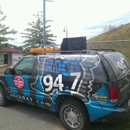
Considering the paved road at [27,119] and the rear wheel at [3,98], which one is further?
the rear wheel at [3,98]

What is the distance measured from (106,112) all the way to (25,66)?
2.55m

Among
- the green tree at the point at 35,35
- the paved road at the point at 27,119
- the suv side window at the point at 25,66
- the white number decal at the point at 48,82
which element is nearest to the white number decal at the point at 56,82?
the white number decal at the point at 48,82

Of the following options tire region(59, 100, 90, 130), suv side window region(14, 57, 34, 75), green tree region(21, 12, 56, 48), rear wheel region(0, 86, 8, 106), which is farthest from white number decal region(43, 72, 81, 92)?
green tree region(21, 12, 56, 48)

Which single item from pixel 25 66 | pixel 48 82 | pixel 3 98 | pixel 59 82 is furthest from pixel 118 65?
pixel 3 98

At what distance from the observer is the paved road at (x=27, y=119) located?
3816 millimetres

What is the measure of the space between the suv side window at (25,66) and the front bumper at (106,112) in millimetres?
1908

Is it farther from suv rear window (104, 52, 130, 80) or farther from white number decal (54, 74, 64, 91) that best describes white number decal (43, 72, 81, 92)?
suv rear window (104, 52, 130, 80)

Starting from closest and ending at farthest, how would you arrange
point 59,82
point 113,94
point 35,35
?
point 113,94, point 59,82, point 35,35

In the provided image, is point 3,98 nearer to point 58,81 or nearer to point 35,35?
point 58,81

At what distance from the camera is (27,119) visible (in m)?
4.24

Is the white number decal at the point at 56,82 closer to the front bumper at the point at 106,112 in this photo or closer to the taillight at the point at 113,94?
the front bumper at the point at 106,112

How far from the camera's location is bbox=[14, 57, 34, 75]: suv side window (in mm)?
4307

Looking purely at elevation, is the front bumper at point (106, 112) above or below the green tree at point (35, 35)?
below

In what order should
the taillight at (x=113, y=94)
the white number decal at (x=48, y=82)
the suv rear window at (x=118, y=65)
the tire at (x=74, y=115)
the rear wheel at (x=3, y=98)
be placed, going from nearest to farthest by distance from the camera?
the taillight at (x=113, y=94) < the suv rear window at (x=118, y=65) < the tire at (x=74, y=115) < the white number decal at (x=48, y=82) < the rear wheel at (x=3, y=98)
